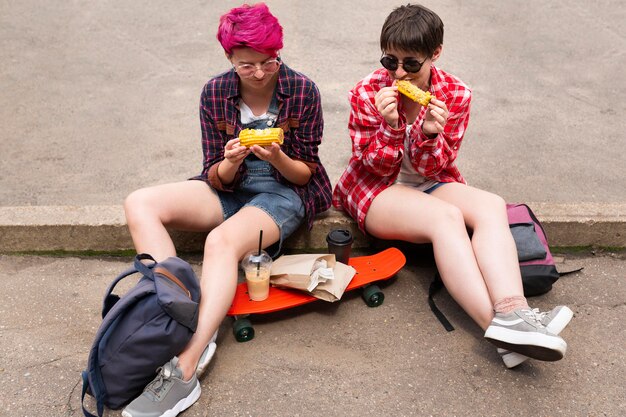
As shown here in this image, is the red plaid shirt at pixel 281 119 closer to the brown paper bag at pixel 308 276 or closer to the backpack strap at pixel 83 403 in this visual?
the brown paper bag at pixel 308 276

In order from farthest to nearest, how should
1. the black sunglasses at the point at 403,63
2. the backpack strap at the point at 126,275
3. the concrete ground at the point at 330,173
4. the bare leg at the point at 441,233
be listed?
the black sunglasses at the point at 403,63
the bare leg at the point at 441,233
the concrete ground at the point at 330,173
the backpack strap at the point at 126,275

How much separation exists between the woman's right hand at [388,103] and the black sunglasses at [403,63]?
0.33 feet

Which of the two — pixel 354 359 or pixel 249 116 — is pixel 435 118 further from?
pixel 354 359

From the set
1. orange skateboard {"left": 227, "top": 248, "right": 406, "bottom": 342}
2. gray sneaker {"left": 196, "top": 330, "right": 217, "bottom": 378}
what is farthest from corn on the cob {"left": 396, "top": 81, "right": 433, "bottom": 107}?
gray sneaker {"left": 196, "top": 330, "right": 217, "bottom": 378}

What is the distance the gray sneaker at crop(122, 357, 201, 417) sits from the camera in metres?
2.76

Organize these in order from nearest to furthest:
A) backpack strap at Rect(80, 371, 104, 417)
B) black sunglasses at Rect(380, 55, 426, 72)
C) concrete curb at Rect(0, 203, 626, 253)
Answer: backpack strap at Rect(80, 371, 104, 417) < black sunglasses at Rect(380, 55, 426, 72) < concrete curb at Rect(0, 203, 626, 253)

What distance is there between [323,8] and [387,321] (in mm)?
4951

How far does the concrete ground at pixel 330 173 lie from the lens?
2992mm

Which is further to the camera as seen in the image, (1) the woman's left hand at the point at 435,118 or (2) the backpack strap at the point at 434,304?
(2) the backpack strap at the point at 434,304

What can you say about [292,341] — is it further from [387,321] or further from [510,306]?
[510,306]

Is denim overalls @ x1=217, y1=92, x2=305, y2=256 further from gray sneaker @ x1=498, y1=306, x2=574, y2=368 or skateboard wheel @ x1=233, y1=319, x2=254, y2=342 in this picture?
gray sneaker @ x1=498, y1=306, x2=574, y2=368

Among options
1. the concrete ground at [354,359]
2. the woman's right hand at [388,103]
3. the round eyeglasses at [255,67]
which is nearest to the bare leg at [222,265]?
the concrete ground at [354,359]

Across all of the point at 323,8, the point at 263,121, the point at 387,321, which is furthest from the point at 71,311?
the point at 323,8

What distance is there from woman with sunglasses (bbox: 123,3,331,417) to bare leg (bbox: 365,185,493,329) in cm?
41
